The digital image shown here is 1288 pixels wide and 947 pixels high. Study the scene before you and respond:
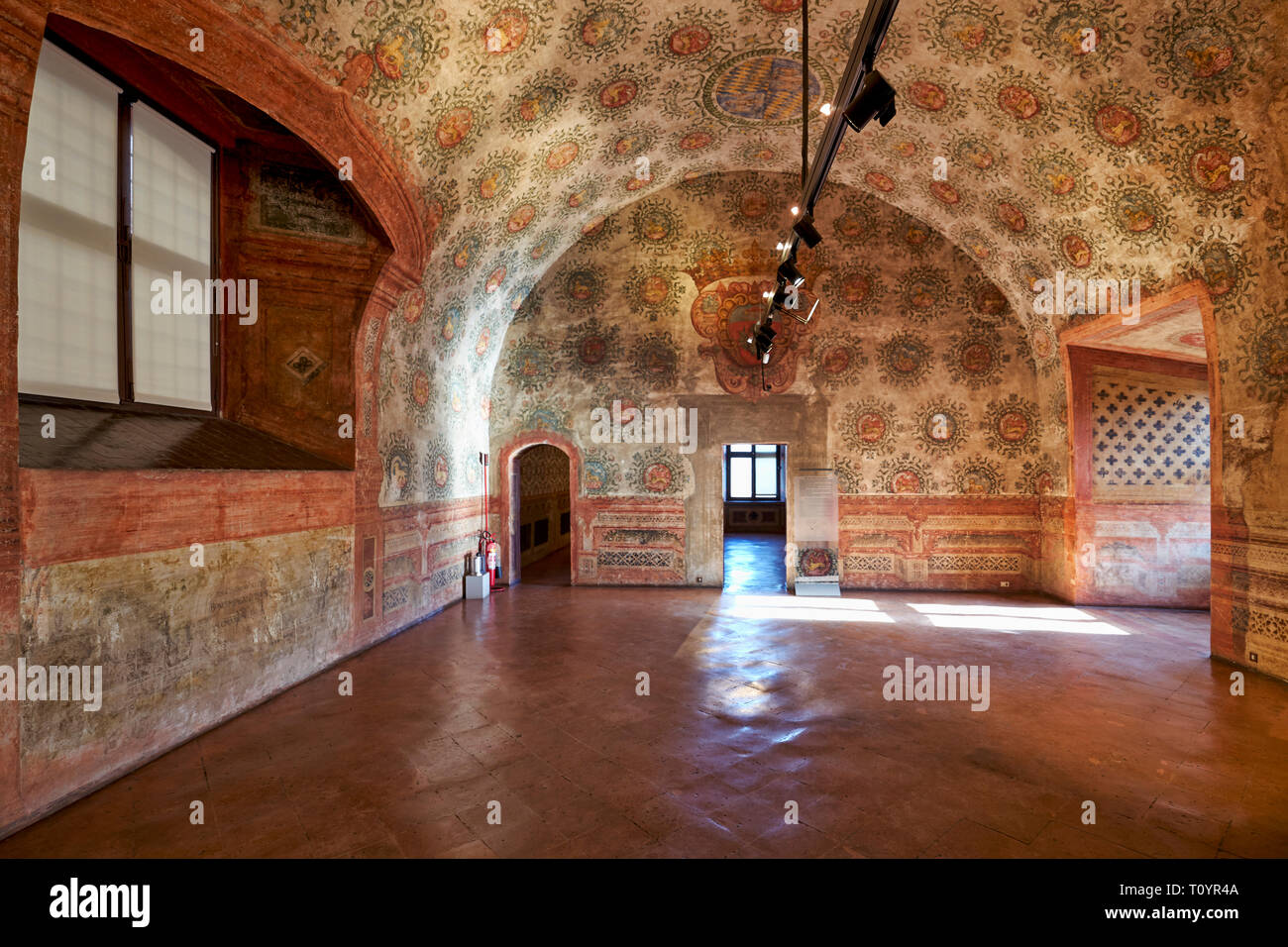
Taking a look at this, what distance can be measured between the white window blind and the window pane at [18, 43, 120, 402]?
0.24 m

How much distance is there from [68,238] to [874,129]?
8.63 metres

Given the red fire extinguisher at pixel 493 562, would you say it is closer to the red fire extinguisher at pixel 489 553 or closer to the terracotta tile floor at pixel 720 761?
the red fire extinguisher at pixel 489 553

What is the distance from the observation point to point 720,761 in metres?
3.98

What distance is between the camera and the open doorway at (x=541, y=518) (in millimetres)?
11289

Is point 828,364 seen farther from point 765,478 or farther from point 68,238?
point 765,478

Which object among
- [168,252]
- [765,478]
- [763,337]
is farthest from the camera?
[765,478]

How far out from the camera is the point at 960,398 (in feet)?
32.6

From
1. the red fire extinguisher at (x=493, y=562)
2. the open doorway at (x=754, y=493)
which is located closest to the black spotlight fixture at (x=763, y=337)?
the red fire extinguisher at (x=493, y=562)

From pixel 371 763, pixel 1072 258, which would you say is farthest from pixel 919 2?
pixel 371 763

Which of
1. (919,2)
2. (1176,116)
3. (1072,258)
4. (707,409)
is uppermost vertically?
(919,2)

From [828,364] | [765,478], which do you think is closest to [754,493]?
[765,478]

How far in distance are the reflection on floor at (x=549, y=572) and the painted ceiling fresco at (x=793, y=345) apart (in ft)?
6.63
